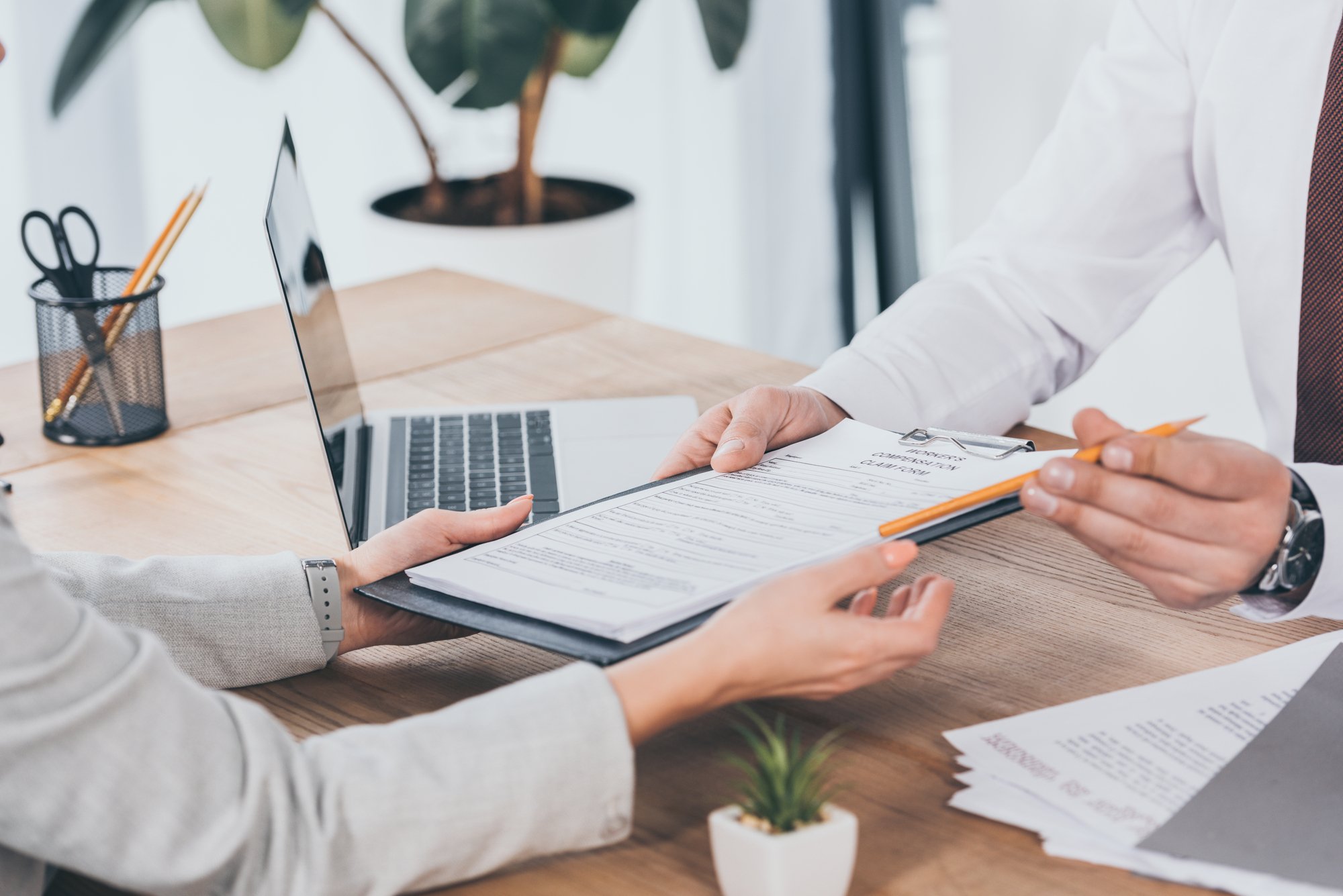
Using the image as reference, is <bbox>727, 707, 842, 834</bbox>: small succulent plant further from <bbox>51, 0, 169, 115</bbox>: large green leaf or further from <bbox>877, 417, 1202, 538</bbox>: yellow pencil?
<bbox>51, 0, 169, 115</bbox>: large green leaf

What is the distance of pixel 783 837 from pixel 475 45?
1910mm

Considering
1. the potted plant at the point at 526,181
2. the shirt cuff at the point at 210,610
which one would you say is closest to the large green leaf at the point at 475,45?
the potted plant at the point at 526,181

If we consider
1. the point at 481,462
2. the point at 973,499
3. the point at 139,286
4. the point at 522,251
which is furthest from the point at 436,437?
the point at 522,251

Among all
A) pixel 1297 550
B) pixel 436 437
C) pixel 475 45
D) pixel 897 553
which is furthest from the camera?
pixel 475 45

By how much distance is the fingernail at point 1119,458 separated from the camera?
0.76m

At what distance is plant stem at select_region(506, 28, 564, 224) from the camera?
252cm

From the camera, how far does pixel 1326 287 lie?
3.78ft

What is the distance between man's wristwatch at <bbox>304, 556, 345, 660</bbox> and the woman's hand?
0.28 meters

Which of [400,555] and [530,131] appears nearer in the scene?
[400,555]

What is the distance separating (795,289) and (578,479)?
2.36 meters

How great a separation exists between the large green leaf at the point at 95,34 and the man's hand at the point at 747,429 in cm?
176

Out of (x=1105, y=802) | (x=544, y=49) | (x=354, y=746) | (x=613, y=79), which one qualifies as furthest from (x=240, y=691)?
(x=613, y=79)

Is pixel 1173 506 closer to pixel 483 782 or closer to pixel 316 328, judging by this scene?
pixel 483 782

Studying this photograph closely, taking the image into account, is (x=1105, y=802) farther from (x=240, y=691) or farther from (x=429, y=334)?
(x=429, y=334)
